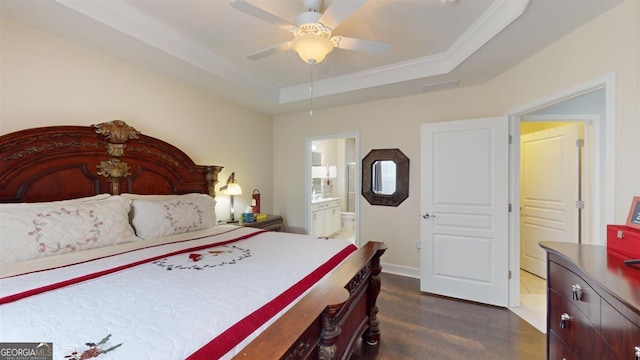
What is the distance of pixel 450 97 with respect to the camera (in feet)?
10.8

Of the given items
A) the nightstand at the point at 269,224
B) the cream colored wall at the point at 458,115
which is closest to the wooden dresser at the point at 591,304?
the cream colored wall at the point at 458,115

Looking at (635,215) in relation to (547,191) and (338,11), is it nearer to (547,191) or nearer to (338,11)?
(338,11)

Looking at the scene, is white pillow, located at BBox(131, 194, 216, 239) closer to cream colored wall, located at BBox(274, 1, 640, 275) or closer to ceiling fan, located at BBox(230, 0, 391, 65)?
ceiling fan, located at BBox(230, 0, 391, 65)

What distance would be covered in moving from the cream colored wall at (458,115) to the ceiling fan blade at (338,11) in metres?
1.58

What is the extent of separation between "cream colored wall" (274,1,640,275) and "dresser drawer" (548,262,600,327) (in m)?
0.60

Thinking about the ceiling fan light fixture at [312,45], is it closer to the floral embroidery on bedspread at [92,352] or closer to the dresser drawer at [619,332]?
the floral embroidery on bedspread at [92,352]

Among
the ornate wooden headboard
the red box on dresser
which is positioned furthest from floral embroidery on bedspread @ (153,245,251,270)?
the red box on dresser

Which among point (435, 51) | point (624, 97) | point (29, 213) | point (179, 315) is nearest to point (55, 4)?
point (29, 213)

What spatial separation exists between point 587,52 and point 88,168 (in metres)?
3.93

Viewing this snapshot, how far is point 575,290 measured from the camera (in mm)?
1204

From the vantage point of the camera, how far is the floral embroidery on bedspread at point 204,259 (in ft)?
5.07

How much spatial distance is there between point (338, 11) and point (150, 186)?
240cm

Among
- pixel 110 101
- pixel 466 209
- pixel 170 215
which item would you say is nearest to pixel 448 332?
pixel 466 209

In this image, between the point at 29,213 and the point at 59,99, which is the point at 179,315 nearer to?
the point at 29,213
